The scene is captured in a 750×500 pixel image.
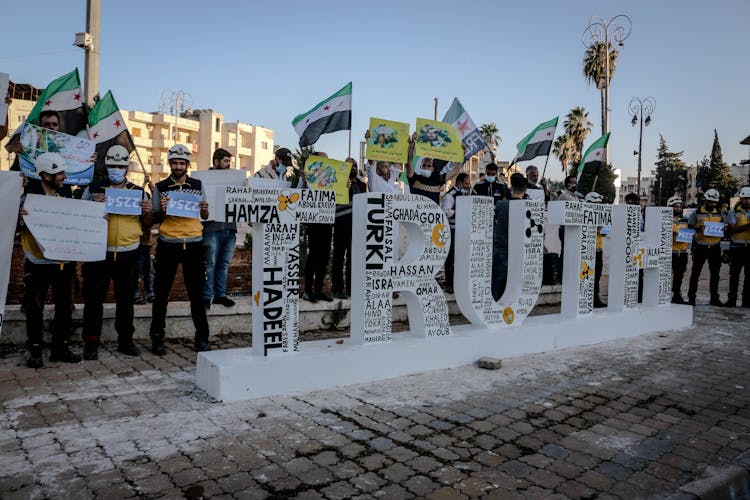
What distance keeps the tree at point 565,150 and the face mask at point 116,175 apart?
4406 centimetres

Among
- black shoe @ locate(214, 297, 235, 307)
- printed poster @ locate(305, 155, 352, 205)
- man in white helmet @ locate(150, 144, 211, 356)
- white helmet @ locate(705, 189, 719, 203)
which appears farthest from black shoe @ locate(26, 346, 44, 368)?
white helmet @ locate(705, 189, 719, 203)

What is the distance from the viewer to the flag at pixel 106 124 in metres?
6.89

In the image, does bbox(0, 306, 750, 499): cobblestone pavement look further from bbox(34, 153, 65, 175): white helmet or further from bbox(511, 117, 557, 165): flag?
A: bbox(511, 117, 557, 165): flag

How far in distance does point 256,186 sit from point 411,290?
1924 millimetres

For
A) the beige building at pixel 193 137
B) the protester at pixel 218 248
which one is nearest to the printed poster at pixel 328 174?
the protester at pixel 218 248

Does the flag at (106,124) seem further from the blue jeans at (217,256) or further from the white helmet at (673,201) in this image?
the white helmet at (673,201)

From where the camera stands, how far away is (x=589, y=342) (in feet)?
25.1

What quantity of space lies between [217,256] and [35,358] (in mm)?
2496

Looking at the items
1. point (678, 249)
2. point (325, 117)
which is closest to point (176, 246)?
point (325, 117)

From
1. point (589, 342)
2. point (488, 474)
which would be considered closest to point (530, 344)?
point (589, 342)

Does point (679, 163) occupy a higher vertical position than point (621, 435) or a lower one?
higher

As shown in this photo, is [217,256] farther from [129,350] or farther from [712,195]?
[712,195]

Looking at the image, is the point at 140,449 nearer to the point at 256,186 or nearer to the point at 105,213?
the point at 256,186

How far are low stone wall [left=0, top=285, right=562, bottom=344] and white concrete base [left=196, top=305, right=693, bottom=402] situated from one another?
1823 millimetres
